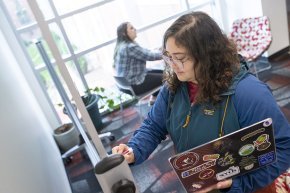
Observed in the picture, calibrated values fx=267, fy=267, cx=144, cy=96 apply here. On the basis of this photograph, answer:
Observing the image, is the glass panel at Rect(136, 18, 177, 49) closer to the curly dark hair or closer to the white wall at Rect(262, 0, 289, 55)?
the white wall at Rect(262, 0, 289, 55)

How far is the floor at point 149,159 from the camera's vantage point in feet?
7.57

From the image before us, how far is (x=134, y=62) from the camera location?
120 inches

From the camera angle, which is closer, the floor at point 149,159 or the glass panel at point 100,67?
the floor at point 149,159

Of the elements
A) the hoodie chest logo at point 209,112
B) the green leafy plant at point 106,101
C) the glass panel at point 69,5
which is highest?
the glass panel at point 69,5

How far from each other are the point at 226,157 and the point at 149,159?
187 cm

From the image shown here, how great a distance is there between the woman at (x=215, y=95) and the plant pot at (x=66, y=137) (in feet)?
6.72

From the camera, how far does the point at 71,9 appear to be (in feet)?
10.9

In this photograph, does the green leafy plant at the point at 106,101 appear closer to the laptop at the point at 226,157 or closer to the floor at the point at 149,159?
the floor at the point at 149,159

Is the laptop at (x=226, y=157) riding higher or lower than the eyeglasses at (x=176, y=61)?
lower

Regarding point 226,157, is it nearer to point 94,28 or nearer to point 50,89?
point 50,89

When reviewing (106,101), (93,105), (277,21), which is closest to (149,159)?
(93,105)

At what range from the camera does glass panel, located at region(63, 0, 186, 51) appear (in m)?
3.45

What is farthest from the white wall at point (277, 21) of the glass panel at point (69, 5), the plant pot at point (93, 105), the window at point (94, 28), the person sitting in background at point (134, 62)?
the plant pot at point (93, 105)

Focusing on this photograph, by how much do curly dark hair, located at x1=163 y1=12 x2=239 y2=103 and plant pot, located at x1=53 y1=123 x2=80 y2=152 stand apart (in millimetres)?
2295
